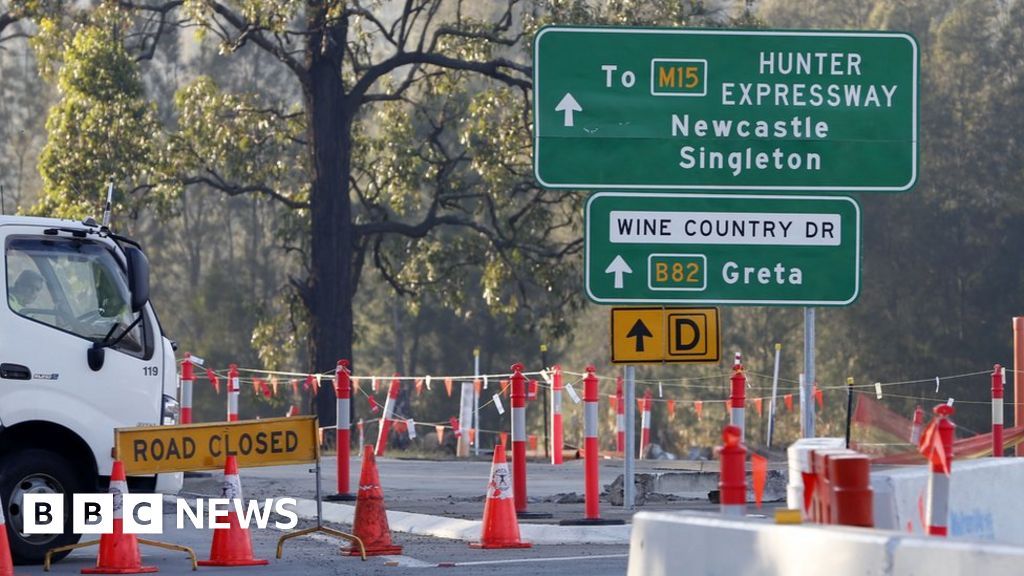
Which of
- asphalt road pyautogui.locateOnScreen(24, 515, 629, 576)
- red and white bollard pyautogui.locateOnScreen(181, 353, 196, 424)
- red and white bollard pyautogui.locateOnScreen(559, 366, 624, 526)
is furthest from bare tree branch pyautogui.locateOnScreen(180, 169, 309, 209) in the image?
asphalt road pyautogui.locateOnScreen(24, 515, 629, 576)

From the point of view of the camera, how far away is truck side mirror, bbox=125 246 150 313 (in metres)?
12.3

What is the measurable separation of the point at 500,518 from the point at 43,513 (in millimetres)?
3221

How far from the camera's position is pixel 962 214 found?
177 ft

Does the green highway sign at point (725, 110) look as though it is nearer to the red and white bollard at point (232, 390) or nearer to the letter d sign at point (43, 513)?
the letter d sign at point (43, 513)

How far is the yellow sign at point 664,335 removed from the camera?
1453 centimetres

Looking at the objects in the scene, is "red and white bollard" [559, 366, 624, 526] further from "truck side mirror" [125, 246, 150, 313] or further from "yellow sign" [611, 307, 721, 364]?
"truck side mirror" [125, 246, 150, 313]

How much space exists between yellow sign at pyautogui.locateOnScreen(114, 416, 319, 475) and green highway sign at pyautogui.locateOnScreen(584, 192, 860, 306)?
10.0 ft

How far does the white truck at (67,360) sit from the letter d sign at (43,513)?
4 cm

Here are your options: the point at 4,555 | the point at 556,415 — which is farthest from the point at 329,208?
the point at 4,555

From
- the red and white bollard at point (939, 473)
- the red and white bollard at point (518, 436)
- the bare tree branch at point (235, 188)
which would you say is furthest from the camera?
the bare tree branch at point (235, 188)

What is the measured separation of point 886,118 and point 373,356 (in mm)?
54515

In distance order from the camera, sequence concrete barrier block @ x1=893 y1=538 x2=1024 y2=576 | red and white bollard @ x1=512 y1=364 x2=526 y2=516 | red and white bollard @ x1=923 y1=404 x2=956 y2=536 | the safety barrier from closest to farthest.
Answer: concrete barrier block @ x1=893 y1=538 x2=1024 y2=576 → the safety barrier → red and white bollard @ x1=923 y1=404 x2=956 y2=536 → red and white bollard @ x1=512 y1=364 x2=526 y2=516

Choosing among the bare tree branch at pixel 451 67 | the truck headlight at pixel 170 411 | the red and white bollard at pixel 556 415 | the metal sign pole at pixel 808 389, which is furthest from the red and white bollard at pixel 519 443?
the bare tree branch at pixel 451 67

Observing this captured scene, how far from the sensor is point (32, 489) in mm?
12039
